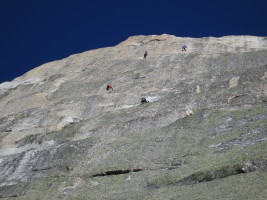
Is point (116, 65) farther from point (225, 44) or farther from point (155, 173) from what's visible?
point (155, 173)

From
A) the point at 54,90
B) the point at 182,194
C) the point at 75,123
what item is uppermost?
the point at 54,90

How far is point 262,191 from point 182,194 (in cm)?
384

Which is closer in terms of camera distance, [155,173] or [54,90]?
[155,173]

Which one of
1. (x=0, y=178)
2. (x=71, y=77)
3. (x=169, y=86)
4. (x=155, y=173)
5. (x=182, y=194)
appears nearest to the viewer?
(x=182, y=194)

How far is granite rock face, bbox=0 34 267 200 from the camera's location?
21.6m

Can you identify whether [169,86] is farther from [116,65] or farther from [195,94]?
[116,65]

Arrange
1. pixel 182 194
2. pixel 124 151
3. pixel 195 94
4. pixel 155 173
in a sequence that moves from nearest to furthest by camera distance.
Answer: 1. pixel 182 194
2. pixel 155 173
3. pixel 124 151
4. pixel 195 94

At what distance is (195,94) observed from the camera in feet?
113

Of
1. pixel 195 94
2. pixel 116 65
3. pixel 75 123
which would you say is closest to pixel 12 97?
pixel 116 65

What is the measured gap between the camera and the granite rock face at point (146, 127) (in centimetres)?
2164

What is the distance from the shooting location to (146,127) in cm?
3072

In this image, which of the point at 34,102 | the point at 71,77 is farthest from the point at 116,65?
the point at 34,102

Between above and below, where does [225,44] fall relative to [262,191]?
above

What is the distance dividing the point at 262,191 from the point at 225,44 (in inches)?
1311
